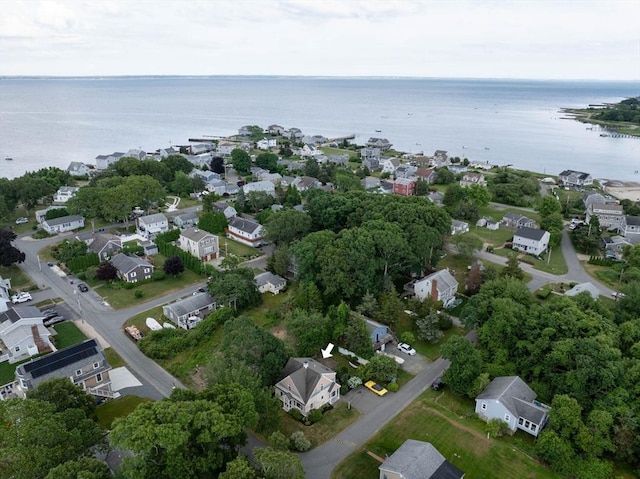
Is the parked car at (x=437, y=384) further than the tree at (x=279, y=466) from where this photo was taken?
Yes

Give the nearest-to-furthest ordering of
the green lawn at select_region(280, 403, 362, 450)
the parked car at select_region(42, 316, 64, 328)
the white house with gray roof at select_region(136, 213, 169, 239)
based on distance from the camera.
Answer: the green lawn at select_region(280, 403, 362, 450)
the parked car at select_region(42, 316, 64, 328)
the white house with gray roof at select_region(136, 213, 169, 239)

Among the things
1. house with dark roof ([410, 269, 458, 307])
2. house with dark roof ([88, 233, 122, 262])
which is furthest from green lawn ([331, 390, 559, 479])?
house with dark roof ([88, 233, 122, 262])

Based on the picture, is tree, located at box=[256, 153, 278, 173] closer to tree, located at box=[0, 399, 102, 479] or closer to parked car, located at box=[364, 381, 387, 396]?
parked car, located at box=[364, 381, 387, 396]

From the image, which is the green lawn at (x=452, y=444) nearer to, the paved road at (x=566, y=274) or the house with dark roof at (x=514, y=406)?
the house with dark roof at (x=514, y=406)

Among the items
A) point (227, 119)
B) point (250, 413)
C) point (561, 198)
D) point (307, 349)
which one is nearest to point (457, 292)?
point (307, 349)

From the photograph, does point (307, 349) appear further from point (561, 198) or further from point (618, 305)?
point (561, 198)

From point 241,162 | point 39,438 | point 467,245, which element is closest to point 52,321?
point 39,438

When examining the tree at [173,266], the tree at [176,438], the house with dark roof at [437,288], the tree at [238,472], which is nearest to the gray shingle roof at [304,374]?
the tree at [176,438]
